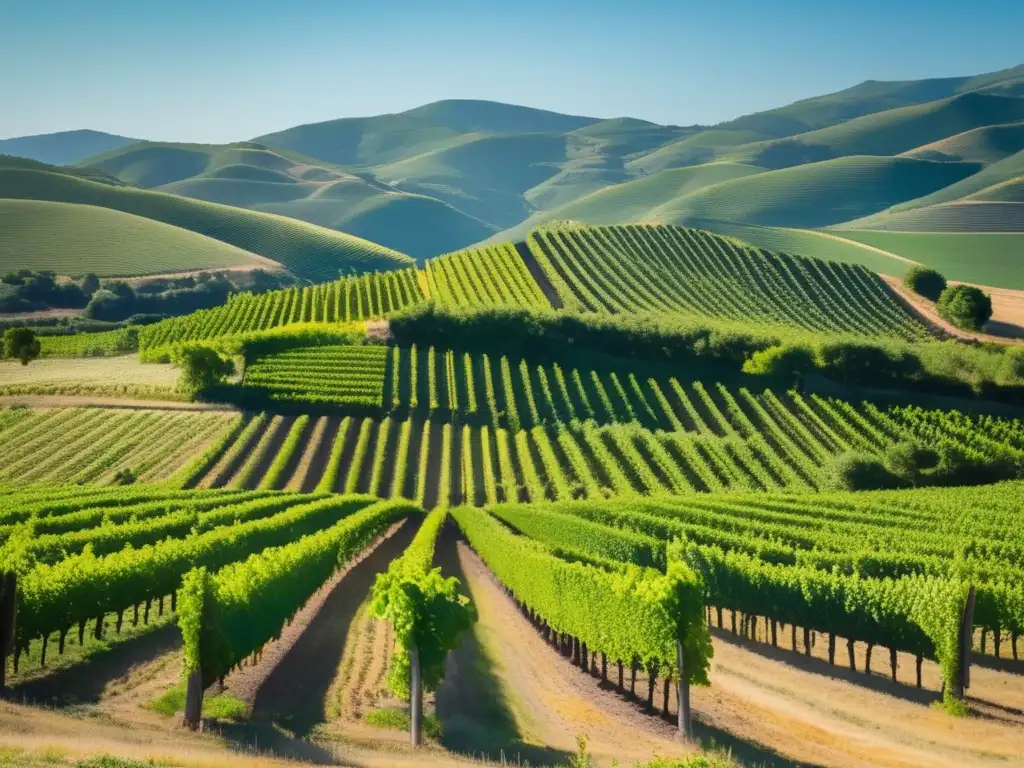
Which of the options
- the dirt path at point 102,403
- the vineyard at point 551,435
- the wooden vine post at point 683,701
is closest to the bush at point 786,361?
the vineyard at point 551,435

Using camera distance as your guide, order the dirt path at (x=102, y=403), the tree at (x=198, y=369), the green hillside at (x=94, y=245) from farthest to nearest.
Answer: the green hillside at (x=94, y=245) → the tree at (x=198, y=369) → the dirt path at (x=102, y=403)

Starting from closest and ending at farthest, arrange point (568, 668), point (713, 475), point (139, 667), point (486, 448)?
point (139, 667) < point (568, 668) < point (713, 475) < point (486, 448)

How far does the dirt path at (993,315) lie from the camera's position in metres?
94.6

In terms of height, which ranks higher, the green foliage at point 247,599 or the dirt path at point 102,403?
the dirt path at point 102,403

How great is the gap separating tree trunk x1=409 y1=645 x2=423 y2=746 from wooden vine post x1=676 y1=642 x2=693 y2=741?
7650mm

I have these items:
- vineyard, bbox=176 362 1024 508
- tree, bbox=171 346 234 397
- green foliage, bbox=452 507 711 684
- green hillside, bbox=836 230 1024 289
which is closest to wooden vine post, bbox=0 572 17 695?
green foliage, bbox=452 507 711 684

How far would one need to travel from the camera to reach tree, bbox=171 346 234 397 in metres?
72.9

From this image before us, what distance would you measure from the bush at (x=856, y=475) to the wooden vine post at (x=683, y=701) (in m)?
36.5

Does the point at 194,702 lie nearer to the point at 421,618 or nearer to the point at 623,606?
the point at 421,618

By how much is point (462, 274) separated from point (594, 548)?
7436 cm

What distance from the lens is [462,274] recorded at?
112812mm

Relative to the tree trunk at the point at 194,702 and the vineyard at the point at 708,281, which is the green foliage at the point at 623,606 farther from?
the vineyard at the point at 708,281

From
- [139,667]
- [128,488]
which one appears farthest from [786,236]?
[139,667]

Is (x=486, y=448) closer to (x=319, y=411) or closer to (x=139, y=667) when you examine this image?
(x=319, y=411)
